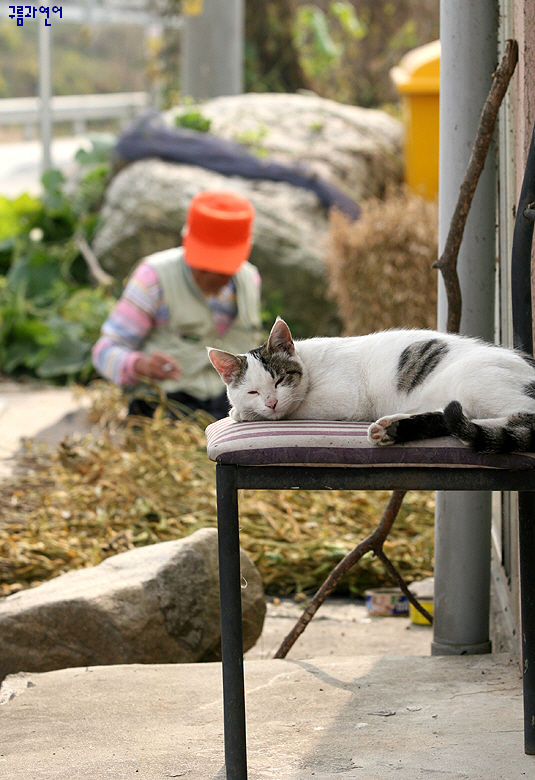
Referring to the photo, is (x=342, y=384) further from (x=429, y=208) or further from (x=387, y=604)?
(x=429, y=208)

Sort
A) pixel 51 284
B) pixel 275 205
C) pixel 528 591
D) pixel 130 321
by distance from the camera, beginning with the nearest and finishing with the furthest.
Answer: pixel 528 591 < pixel 130 321 < pixel 275 205 < pixel 51 284

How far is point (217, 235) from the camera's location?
387 centimetres

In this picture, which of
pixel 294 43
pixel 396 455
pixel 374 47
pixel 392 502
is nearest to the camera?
pixel 396 455

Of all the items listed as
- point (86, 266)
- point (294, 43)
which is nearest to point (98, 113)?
point (294, 43)

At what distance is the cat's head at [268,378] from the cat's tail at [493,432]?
0.39 metres

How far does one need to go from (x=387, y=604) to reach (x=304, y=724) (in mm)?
1188

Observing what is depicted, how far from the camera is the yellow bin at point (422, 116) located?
21.5 ft

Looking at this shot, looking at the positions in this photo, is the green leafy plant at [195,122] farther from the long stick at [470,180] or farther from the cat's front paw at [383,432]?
the cat's front paw at [383,432]

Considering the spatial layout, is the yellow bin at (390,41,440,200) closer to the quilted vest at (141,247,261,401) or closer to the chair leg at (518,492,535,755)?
the quilted vest at (141,247,261,401)

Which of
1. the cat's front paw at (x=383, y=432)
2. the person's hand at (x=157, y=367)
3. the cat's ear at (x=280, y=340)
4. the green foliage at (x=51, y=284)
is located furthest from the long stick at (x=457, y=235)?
the green foliage at (x=51, y=284)

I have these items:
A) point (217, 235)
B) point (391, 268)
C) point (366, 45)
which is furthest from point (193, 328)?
point (366, 45)

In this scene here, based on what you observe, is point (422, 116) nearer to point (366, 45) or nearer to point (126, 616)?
point (126, 616)

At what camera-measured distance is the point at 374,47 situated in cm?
1177

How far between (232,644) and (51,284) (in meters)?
5.68
